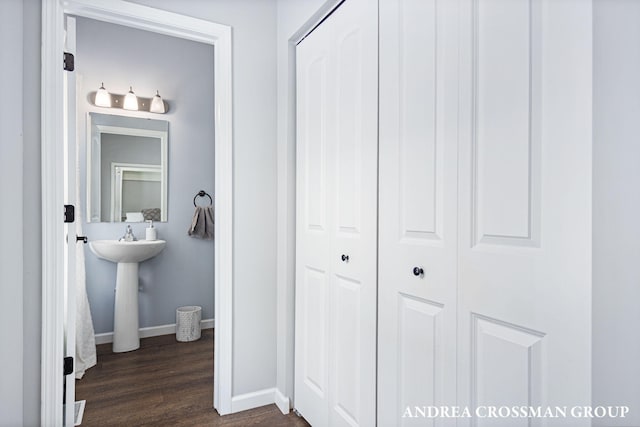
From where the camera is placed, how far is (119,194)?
327 cm

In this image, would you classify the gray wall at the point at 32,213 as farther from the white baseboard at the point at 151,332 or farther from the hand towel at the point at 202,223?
the hand towel at the point at 202,223

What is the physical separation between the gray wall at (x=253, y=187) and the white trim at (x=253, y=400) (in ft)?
0.09

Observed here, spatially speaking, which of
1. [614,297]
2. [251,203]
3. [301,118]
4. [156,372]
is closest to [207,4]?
[301,118]

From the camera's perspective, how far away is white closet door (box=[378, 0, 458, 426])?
1135 millimetres

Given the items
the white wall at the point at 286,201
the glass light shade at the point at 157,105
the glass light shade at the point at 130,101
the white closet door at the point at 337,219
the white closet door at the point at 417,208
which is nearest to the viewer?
the white closet door at the point at 417,208

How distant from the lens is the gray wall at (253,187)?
2131 millimetres

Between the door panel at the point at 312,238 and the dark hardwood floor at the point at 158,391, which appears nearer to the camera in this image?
the door panel at the point at 312,238

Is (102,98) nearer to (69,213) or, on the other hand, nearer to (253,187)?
(69,213)

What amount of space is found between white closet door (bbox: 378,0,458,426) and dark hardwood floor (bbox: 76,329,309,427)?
96 centimetres

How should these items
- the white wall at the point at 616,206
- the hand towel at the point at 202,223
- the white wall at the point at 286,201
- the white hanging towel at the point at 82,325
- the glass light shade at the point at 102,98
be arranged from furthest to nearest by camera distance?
the hand towel at the point at 202,223, the glass light shade at the point at 102,98, the white hanging towel at the point at 82,325, the white wall at the point at 286,201, the white wall at the point at 616,206

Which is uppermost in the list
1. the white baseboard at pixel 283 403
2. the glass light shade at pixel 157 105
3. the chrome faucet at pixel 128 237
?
the glass light shade at pixel 157 105

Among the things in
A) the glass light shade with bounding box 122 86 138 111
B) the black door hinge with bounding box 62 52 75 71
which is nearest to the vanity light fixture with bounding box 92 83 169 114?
the glass light shade with bounding box 122 86 138 111

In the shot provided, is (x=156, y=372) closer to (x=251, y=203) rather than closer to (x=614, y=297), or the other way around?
(x=251, y=203)

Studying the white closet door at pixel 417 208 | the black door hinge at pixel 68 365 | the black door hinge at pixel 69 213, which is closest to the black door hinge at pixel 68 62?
the black door hinge at pixel 69 213
